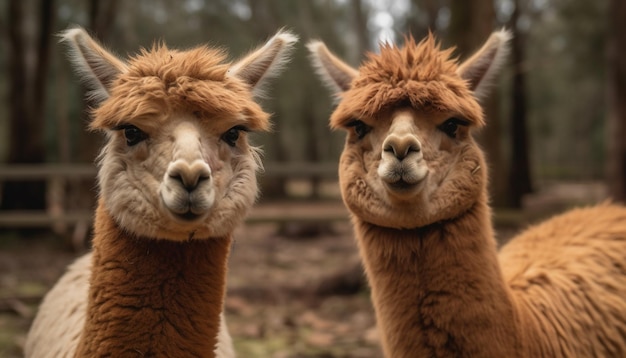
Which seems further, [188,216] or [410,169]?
[410,169]

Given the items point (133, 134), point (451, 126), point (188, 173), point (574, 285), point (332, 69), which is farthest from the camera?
point (332, 69)

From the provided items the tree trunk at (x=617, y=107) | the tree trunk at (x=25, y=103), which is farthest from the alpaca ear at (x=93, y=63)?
the tree trunk at (x=25, y=103)

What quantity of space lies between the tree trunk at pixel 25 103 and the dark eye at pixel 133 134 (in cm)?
907

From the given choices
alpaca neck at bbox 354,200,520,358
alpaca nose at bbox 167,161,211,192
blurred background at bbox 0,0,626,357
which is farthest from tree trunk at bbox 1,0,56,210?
alpaca nose at bbox 167,161,211,192

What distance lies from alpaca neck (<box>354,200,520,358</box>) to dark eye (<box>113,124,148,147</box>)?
141 cm

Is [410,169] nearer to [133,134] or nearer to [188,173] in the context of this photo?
[188,173]

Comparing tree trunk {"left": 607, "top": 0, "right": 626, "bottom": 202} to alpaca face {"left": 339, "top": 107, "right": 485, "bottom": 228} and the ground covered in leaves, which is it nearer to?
the ground covered in leaves

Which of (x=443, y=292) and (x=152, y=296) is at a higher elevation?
(x=152, y=296)

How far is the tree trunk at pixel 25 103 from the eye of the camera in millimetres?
10625

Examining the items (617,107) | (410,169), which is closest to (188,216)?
(410,169)

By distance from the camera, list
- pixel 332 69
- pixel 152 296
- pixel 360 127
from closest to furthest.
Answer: pixel 152 296 < pixel 360 127 < pixel 332 69

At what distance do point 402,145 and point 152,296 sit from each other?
1.45 m

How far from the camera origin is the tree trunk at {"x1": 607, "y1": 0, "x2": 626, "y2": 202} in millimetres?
7887

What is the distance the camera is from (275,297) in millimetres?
7168
